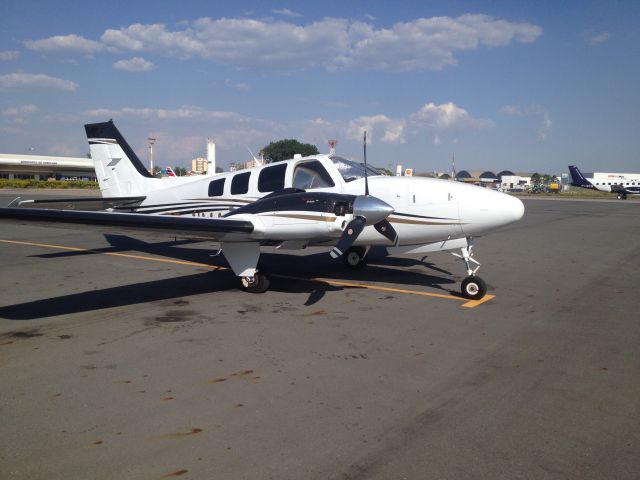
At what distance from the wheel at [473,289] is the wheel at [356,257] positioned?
3.08 meters

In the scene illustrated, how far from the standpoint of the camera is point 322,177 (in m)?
9.38

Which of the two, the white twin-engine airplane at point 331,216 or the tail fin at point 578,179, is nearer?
the white twin-engine airplane at point 331,216

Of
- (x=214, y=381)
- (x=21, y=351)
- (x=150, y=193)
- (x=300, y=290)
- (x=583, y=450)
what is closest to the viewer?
Result: (x=583, y=450)

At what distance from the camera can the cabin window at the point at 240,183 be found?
10586mm

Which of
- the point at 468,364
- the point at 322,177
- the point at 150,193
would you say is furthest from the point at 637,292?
the point at 150,193

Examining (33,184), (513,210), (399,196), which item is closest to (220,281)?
(399,196)

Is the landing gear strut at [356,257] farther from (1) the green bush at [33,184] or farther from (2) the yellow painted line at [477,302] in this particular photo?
(1) the green bush at [33,184]

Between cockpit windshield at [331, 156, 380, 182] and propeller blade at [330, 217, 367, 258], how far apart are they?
159cm

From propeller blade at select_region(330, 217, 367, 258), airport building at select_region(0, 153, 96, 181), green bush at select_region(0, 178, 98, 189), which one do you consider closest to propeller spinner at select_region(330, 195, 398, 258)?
propeller blade at select_region(330, 217, 367, 258)

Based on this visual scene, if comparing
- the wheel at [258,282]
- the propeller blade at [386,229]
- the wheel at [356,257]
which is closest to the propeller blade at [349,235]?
the propeller blade at [386,229]

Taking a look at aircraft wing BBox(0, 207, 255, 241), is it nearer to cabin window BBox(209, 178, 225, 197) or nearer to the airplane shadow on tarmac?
the airplane shadow on tarmac

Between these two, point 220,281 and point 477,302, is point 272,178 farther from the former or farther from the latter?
point 477,302

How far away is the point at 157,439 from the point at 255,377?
4.60ft

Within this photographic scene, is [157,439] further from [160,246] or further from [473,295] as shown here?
[160,246]
